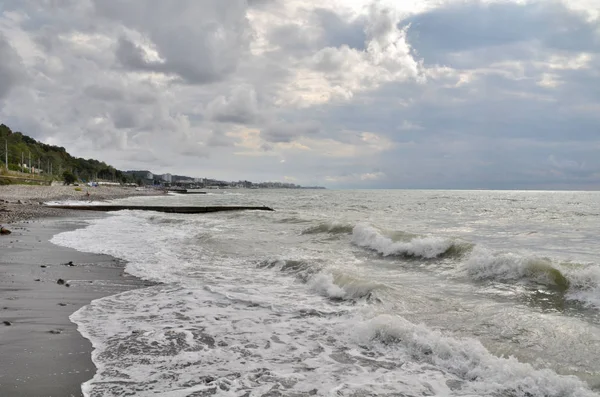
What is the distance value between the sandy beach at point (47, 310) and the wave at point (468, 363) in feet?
13.7

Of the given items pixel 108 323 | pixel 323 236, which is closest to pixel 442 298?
pixel 108 323

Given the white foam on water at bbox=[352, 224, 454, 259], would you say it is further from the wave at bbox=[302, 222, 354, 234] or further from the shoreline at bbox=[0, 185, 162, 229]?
the shoreline at bbox=[0, 185, 162, 229]

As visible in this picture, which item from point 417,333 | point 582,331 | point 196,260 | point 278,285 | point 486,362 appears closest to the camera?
point 486,362

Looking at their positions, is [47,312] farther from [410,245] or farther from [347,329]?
[410,245]

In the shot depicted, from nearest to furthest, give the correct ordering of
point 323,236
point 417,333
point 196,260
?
point 417,333
point 196,260
point 323,236

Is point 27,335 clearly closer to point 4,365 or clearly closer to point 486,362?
point 4,365

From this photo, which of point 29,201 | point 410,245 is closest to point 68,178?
point 29,201

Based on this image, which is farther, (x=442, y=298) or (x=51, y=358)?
(x=442, y=298)

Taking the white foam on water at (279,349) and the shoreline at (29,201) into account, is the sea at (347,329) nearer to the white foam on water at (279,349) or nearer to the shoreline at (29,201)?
the white foam on water at (279,349)

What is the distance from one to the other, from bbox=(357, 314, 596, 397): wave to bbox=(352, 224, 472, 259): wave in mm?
9763

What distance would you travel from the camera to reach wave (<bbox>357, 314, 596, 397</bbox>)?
4961 mm

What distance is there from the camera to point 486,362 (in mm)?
5559

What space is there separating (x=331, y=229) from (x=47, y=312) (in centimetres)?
1820

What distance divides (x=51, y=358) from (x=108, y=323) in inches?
71.5
